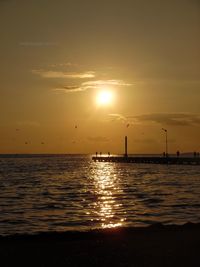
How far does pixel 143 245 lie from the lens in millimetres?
11234

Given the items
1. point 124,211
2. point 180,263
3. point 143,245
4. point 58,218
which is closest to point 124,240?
point 143,245

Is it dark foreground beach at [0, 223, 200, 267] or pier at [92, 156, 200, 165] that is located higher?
pier at [92, 156, 200, 165]

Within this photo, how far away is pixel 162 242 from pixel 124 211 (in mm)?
12027

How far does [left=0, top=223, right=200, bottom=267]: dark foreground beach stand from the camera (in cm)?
978

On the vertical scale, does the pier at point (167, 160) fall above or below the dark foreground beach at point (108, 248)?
above

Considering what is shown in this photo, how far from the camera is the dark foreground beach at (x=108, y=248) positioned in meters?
9.78

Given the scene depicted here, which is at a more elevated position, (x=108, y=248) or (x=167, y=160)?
(x=167, y=160)

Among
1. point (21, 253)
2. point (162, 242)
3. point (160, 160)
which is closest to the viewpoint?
point (21, 253)

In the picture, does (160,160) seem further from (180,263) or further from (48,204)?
(180,263)

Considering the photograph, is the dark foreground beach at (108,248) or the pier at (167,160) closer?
the dark foreground beach at (108,248)

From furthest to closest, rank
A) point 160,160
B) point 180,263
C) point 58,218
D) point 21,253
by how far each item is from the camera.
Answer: point 160,160 < point 58,218 < point 21,253 < point 180,263

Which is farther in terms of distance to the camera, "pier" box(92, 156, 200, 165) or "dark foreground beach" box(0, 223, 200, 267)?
"pier" box(92, 156, 200, 165)

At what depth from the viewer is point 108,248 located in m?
11.1

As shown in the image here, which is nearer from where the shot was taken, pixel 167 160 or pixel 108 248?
pixel 108 248
